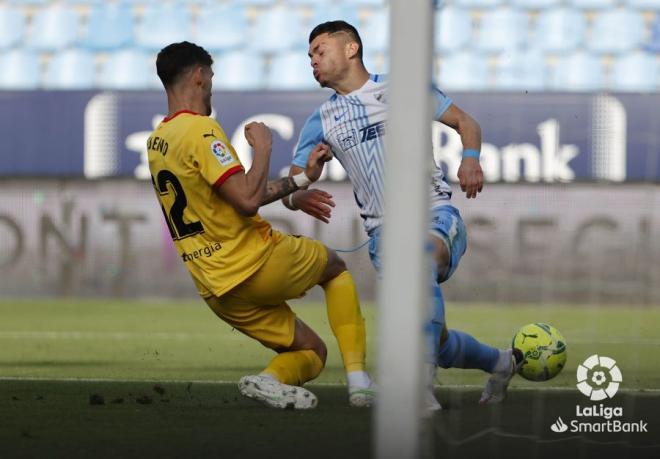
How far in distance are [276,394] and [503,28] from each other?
9.04 meters

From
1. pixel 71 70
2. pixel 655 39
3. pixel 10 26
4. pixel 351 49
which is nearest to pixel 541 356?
pixel 351 49

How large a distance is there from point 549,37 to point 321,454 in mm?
10020

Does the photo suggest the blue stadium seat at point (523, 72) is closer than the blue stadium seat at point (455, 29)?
Yes

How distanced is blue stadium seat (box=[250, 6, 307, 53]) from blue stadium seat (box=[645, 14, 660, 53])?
10.8 ft

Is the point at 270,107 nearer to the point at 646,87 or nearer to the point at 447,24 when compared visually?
the point at 447,24

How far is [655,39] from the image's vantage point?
13148 millimetres

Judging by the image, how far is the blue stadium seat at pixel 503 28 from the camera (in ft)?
43.2

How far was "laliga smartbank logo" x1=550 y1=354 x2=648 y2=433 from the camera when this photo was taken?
4387 millimetres

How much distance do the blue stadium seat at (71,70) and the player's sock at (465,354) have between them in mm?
9152

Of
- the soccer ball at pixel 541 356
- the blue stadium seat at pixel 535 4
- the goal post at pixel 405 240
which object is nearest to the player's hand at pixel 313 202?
the soccer ball at pixel 541 356

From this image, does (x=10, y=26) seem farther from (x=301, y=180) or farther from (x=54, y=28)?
(x=301, y=180)

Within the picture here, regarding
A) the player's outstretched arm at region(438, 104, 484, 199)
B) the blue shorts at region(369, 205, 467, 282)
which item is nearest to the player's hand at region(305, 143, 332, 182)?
the blue shorts at region(369, 205, 467, 282)

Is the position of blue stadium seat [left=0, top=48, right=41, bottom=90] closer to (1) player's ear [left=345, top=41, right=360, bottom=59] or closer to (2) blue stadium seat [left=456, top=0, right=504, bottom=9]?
(2) blue stadium seat [left=456, top=0, right=504, bottom=9]

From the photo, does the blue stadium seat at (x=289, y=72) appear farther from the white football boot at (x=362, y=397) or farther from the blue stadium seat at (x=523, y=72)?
the white football boot at (x=362, y=397)
